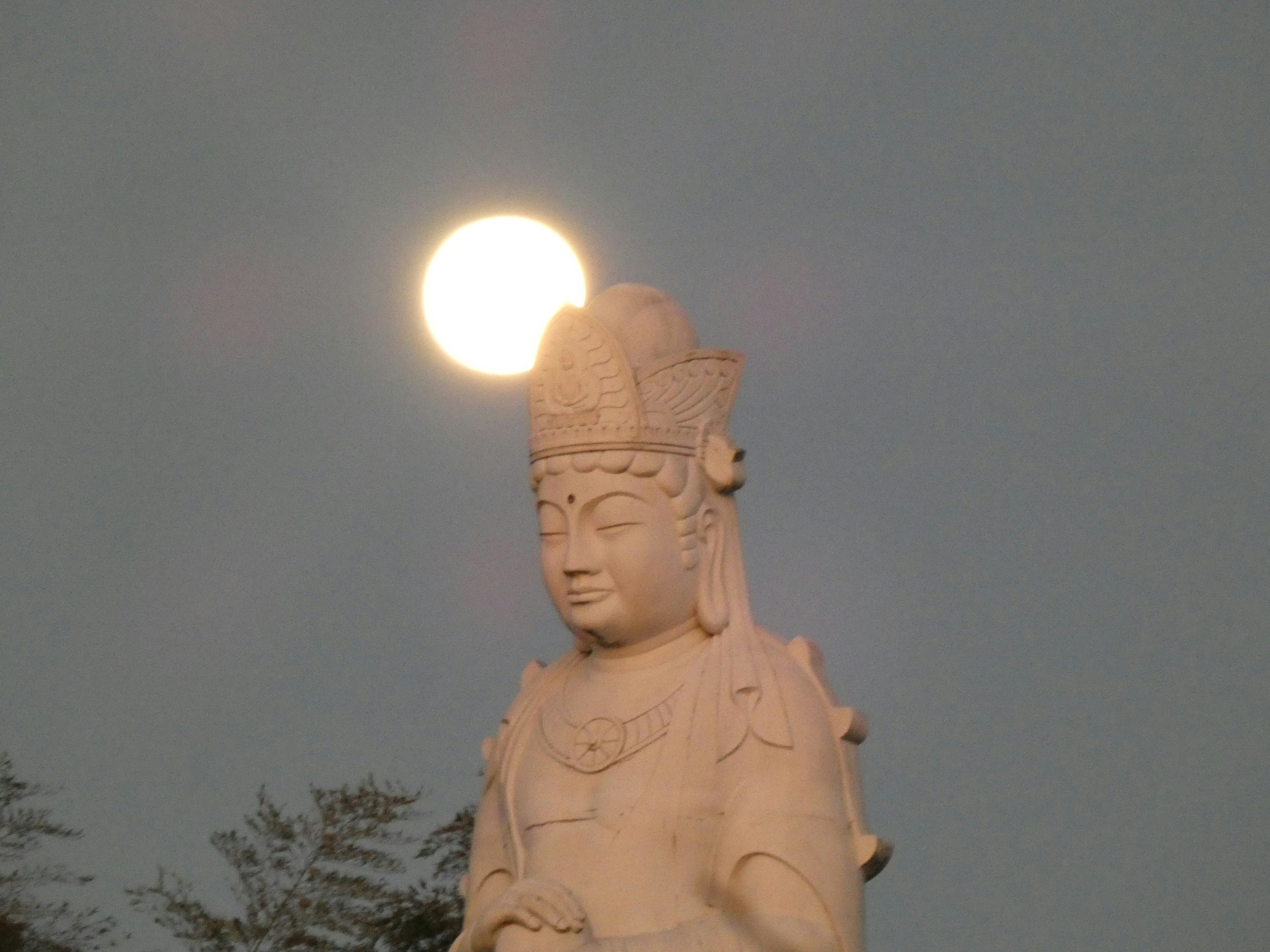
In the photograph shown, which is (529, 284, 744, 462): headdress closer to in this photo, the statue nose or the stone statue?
the stone statue

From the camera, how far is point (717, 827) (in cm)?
702

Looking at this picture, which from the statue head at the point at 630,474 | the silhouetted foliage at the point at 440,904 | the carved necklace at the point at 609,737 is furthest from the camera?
the silhouetted foliage at the point at 440,904

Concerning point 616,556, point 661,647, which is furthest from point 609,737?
point 616,556

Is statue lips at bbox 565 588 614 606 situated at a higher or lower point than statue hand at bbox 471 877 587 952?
higher

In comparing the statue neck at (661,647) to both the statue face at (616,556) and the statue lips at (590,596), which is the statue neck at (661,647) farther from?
the statue lips at (590,596)

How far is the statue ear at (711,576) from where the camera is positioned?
24.3 feet

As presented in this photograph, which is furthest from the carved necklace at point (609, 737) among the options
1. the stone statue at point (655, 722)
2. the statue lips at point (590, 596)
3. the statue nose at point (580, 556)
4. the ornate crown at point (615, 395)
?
the ornate crown at point (615, 395)

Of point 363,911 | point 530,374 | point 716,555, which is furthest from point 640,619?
point 363,911

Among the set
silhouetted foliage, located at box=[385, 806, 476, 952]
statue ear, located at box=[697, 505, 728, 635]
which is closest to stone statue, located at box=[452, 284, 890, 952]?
statue ear, located at box=[697, 505, 728, 635]

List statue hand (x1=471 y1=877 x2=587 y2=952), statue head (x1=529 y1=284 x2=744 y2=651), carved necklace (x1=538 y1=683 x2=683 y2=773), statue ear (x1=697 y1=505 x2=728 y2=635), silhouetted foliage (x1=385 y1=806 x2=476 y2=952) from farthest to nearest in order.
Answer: silhouetted foliage (x1=385 y1=806 x2=476 y2=952) → statue ear (x1=697 y1=505 x2=728 y2=635) → statue head (x1=529 y1=284 x2=744 y2=651) → carved necklace (x1=538 y1=683 x2=683 y2=773) → statue hand (x1=471 y1=877 x2=587 y2=952)

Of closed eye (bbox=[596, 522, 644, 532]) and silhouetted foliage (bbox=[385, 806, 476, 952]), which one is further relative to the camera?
silhouetted foliage (bbox=[385, 806, 476, 952])

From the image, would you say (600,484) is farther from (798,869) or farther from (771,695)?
(798,869)

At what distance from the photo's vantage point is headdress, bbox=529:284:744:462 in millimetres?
7324

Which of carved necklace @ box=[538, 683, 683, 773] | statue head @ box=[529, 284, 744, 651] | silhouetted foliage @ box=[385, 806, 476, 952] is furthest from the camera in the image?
silhouetted foliage @ box=[385, 806, 476, 952]
